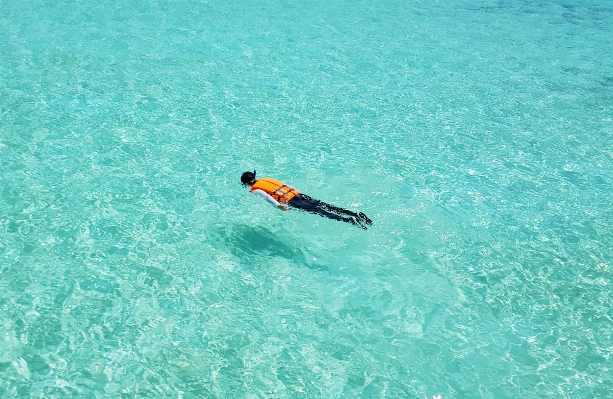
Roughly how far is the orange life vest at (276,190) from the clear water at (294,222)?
73 centimetres

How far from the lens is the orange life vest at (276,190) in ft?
33.2

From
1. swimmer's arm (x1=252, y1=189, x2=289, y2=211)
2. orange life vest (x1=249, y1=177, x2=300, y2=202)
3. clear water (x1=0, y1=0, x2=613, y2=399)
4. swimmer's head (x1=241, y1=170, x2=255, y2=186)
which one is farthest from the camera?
swimmer's head (x1=241, y1=170, x2=255, y2=186)

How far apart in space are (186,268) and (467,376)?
4.81 metres

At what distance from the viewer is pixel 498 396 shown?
7.57 meters

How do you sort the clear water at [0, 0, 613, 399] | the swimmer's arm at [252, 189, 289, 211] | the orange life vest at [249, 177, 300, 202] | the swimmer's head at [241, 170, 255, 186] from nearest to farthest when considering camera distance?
the clear water at [0, 0, 613, 399]
the swimmer's arm at [252, 189, 289, 211]
the orange life vest at [249, 177, 300, 202]
the swimmer's head at [241, 170, 255, 186]

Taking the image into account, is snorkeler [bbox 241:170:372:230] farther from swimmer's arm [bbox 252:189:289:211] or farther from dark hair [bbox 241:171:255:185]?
dark hair [bbox 241:171:255:185]

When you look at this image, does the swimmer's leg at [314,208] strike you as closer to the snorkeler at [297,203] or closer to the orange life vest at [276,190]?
the snorkeler at [297,203]

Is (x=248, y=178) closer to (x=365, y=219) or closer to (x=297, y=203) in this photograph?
(x=297, y=203)

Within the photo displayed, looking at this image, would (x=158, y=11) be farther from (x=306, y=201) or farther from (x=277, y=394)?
(x=277, y=394)

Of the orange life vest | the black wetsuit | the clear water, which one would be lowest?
the clear water

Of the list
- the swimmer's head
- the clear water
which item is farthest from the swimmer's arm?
the clear water

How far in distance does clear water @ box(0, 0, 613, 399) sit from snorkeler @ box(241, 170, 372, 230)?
1.61 ft

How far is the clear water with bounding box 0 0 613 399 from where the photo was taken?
784 cm

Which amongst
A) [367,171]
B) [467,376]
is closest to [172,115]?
[367,171]
